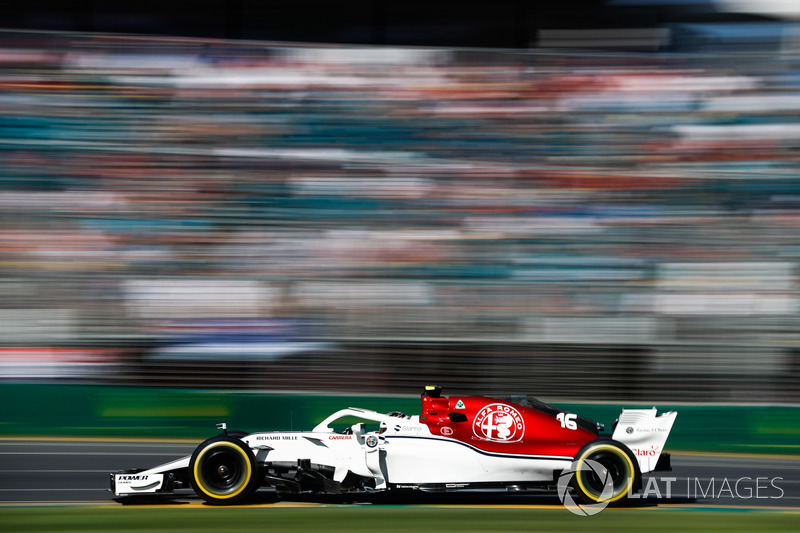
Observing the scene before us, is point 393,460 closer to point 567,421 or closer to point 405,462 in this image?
point 405,462

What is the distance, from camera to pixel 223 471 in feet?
19.5

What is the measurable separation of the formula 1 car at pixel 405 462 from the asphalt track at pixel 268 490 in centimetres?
29

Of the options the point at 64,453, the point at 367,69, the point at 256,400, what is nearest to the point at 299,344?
the point at 256,400

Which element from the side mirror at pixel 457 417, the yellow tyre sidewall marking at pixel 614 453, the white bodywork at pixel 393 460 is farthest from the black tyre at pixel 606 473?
the side mirror at pixel 457 417

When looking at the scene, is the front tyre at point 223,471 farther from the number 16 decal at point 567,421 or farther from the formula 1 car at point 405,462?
the number 16 decal at point 567,421

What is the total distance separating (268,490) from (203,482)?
0.88 meters

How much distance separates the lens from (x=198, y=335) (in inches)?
420

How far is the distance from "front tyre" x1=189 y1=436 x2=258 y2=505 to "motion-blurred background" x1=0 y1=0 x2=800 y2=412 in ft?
13.4

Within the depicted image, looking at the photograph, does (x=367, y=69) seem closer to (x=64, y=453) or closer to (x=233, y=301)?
(x=233, y=301)

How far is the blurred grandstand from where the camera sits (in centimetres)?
1023

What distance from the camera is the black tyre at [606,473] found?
588 cm

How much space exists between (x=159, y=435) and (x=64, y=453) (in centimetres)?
117

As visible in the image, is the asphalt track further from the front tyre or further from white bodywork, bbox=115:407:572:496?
white bodywork, bbox=115:407:572:496

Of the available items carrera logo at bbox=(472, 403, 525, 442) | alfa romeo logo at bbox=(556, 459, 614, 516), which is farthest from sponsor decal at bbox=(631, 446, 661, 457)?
carrera logo at bbox=(472, 403, 525, 442)
